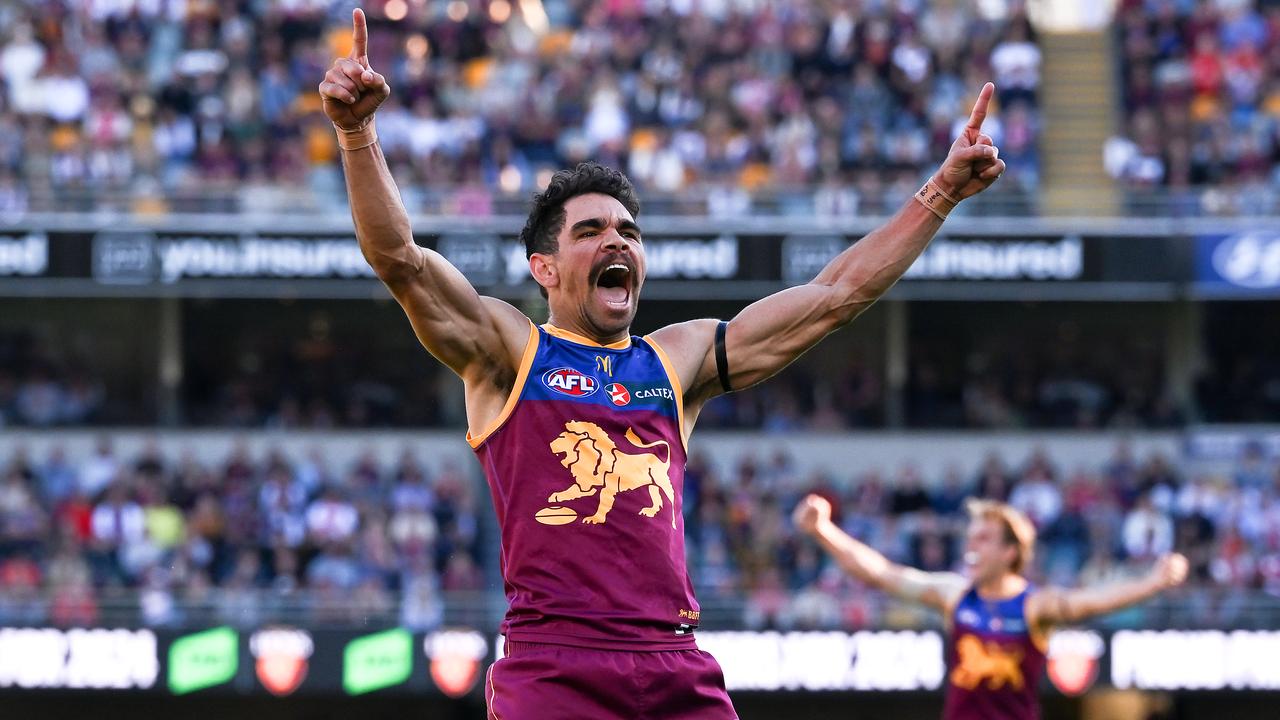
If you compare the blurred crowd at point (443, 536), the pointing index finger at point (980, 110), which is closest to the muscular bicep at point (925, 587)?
the pointing index finger at point (980, 110)

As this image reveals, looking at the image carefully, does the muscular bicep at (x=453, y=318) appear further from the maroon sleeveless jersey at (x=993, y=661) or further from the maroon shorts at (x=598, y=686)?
the maroon sleeveless jersey at (x=993, y=661)

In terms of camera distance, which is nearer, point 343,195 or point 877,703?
point 877,703

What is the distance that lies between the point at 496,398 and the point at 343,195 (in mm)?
13685

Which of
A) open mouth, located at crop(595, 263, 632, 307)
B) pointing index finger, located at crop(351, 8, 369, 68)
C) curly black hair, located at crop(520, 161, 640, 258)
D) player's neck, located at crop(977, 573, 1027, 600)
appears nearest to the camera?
pointing index finger, located at crop(351, 8, 369, 68)

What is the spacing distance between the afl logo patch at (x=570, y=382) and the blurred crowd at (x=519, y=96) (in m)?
12.8

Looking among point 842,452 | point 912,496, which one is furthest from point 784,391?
point 912,496

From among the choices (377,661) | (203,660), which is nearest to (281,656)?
(203,660)

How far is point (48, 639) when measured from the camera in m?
15.0

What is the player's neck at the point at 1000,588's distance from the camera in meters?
8.81

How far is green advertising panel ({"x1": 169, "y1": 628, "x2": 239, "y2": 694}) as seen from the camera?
1495cm

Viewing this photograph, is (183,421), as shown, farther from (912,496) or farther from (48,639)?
(912,496)

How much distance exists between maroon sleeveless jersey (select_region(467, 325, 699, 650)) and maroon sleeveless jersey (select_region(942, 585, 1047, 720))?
12.5ft

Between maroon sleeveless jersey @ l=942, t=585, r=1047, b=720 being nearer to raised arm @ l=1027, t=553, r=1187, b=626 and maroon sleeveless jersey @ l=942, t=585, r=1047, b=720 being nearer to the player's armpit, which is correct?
raised arm @ l=1027, t=553, r=1187, b=626

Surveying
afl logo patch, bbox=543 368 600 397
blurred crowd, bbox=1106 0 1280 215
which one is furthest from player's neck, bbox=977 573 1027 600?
blurred crowd, bbox=1106 0 1280 215
